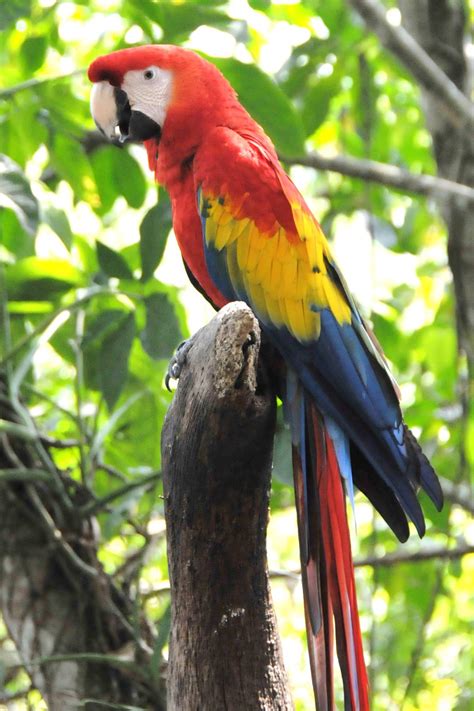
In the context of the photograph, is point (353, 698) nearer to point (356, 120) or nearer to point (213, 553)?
point (213, 553)

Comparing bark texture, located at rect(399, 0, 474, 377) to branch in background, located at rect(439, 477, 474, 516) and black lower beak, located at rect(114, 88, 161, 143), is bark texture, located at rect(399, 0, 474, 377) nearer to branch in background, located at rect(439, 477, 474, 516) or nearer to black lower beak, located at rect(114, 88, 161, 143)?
branch in background, located at rect(439, 477, 474, 516)

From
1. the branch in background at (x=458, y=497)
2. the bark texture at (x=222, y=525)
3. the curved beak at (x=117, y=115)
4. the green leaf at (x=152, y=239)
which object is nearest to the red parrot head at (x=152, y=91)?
the curved beak at (x=117, y=115)

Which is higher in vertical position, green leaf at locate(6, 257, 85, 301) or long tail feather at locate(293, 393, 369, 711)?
green leaf at locate(6, 257, 85, 301)

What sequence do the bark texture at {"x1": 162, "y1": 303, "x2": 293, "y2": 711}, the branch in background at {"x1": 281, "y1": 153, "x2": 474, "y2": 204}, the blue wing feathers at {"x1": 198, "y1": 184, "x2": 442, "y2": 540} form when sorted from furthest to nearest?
the branch in background at {"x1": 281, "y1": 153, "x2": 474, "y2": 204} → the blue wing feathers at {"x1": 198, "y1": 184, "x2": 442, "y2": 540} → the bark texture at {"x1": 162, "y1": 303, "x2": 293, "y2": 711}

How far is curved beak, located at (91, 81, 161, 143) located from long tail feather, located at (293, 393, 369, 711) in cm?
64

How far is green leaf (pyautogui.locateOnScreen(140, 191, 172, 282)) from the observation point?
149 cm

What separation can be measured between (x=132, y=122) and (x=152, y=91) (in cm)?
6

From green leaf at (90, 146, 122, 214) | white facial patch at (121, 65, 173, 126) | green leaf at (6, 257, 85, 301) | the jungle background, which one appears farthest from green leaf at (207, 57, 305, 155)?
green leaf at (6, 257, 85, 301)

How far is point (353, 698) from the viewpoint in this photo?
97 centimetres

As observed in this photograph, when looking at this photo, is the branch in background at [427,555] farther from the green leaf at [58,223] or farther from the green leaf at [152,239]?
the green leaf at [58,223]

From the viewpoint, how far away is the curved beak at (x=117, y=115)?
1.57 meters

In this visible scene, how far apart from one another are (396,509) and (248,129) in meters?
0.69

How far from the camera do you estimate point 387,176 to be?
1.81 metres

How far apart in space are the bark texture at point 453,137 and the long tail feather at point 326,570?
720mm
